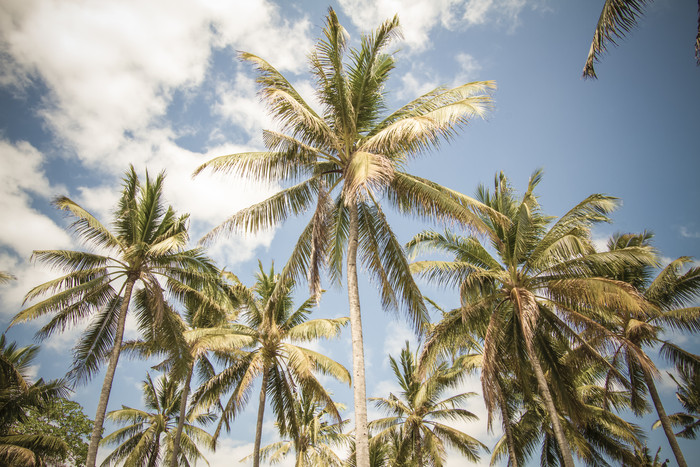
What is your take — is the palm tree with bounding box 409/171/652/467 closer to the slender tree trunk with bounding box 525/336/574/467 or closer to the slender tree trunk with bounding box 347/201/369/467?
the slender tree trunk with bounding box 525/336/574/467

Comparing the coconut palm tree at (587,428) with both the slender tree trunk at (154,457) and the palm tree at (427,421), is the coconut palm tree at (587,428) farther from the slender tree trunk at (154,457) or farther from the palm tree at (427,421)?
the slender tree trunk at (154,457)

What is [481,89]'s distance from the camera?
10.1 metres

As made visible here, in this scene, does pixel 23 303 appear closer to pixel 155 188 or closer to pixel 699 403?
pixel 155 188

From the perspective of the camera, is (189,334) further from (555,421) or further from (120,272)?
(555,421)

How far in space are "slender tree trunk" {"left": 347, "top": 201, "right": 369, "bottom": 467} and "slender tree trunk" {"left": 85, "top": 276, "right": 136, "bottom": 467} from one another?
6987 mm

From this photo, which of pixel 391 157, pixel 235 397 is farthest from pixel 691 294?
pixel 235 397

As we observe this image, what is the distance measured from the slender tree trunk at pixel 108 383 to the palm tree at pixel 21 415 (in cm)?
432

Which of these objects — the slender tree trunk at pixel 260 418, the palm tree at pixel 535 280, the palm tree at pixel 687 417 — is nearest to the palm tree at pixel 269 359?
the slender tree trunk at pixel 260 418

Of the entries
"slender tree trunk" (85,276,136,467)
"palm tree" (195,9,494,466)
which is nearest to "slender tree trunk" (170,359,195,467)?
"slender tree trunk" (85,276,136,467)

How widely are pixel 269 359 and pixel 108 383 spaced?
5255 mm

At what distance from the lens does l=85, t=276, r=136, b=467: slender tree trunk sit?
11039 millimetres

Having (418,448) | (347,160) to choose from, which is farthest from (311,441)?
(347,160)

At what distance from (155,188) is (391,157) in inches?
317

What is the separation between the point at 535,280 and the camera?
12.5 meters
